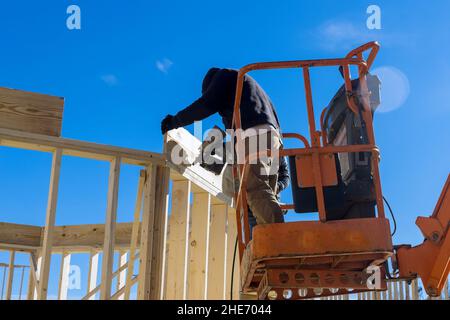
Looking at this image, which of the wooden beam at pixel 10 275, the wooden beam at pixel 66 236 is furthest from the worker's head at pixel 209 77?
the wooden beam at pixel 10 275

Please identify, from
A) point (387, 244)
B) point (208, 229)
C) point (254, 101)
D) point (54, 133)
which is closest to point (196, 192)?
point (208, 229)

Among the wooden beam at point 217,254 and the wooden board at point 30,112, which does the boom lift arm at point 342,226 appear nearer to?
the wooden board at point 30,112

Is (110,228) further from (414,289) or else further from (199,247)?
(414,289)

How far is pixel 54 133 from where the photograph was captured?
6039 mm

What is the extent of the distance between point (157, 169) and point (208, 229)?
113cm

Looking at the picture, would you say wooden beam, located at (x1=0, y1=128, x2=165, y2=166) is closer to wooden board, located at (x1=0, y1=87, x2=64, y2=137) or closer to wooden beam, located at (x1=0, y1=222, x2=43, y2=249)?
wooden board, located at (x1=0, y1=87, x2=64, y2=137)

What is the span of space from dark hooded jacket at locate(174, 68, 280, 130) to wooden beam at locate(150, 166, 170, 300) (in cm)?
116

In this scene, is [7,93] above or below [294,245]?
above

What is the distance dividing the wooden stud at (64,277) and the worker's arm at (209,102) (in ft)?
21.4

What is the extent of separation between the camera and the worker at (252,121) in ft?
14.9

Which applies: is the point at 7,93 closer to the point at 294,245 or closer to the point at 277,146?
the point at 277,146

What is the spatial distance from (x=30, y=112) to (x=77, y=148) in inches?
23.8

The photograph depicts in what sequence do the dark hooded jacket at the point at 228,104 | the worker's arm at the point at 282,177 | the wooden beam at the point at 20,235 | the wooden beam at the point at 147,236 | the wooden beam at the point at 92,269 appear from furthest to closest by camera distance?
the wooden beam at the point at 92,269
the wooden beam at the point at 20,235
the wooden beam at the point at 147,236
the worker's arm at the point at 282,177
the dark hooded jacket at the point at 228,104

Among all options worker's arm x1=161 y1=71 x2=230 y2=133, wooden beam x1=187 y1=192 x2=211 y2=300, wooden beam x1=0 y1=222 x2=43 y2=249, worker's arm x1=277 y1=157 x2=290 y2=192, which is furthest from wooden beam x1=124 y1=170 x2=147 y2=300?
wooden beam x1=0 y1=222 x2=43 y2=249
